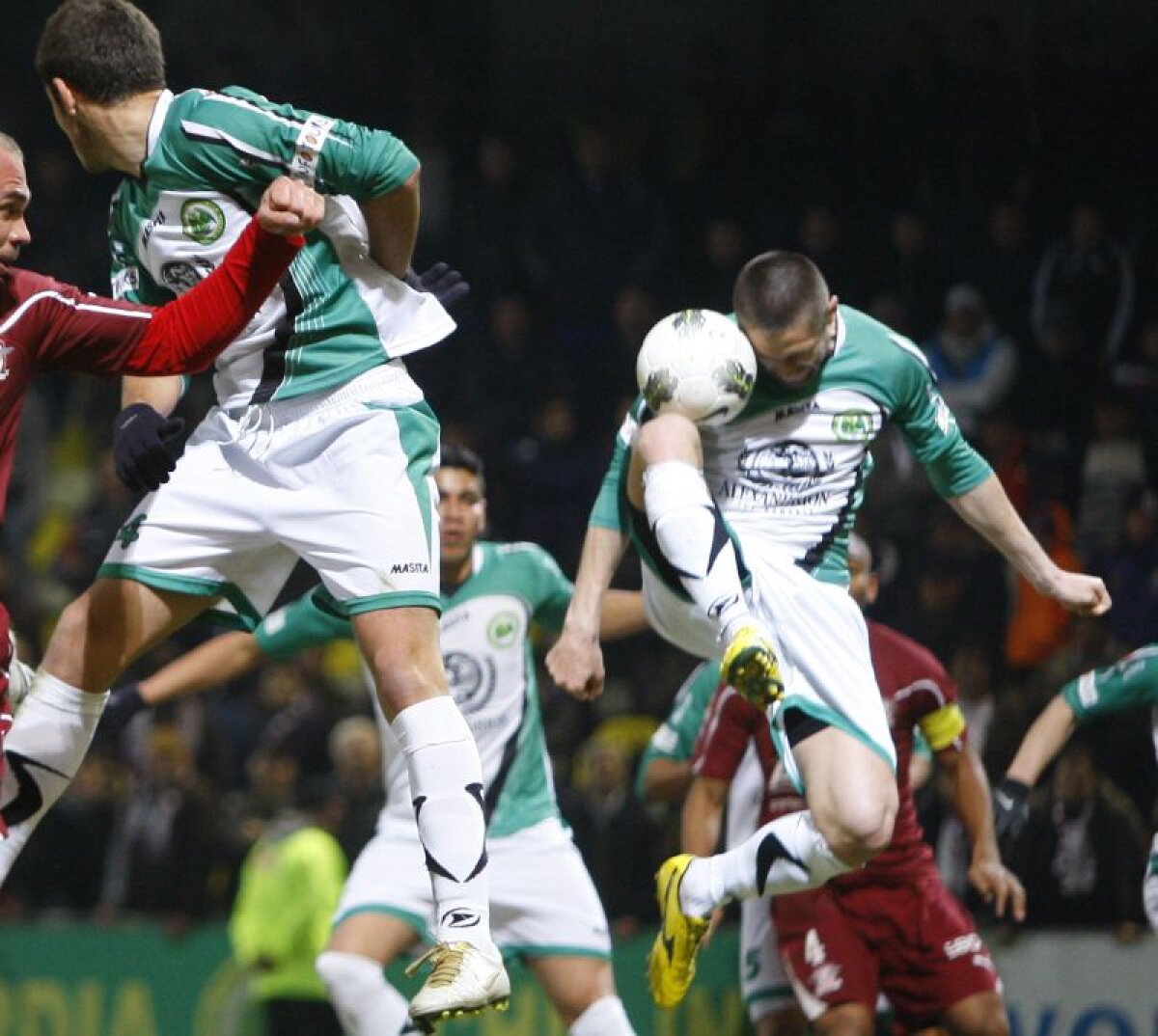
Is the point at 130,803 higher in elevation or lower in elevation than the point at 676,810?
lower

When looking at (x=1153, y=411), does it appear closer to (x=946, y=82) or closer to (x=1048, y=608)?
(x=1048, y=608)

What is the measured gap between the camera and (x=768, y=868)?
550cm

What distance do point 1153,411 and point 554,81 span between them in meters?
5.02

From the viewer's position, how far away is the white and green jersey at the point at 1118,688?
6836 mm

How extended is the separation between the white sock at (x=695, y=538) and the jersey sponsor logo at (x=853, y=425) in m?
0.55

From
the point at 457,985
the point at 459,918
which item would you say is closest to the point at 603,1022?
the point at 459,918

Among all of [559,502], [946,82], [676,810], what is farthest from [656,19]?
[676,810]

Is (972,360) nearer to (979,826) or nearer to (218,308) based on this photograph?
(979,826)

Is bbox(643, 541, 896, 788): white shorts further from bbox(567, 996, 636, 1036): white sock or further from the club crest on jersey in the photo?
the club crest on jersey

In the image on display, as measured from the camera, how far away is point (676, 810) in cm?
935

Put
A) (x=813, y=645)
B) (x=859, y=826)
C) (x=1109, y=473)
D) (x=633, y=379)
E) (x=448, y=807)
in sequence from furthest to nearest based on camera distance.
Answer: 1. (x=633, y=379)
2. (x=1109, y=473)
3. (x=813, y=645)
4. (x=859, y=826)
5. (x=448, y=807)

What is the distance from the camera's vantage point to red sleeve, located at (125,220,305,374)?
4.55 m

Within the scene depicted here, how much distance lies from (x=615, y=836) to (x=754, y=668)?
4.42m

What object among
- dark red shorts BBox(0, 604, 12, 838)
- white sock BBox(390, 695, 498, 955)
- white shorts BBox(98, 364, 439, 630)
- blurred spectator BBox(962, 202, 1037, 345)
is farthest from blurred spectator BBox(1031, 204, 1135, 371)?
dark red shorts BBox(0, 604, 12, 838)
